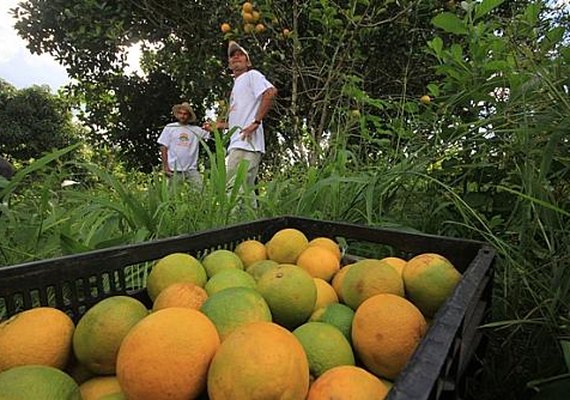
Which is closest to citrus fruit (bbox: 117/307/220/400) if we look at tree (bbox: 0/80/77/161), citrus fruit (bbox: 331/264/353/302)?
citrus fruit (bbox: 331/264/353/302)

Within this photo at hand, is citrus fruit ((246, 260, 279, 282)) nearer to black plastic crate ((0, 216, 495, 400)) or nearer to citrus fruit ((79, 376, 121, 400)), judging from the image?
black plastic crate ((0, 216, 495, 400))

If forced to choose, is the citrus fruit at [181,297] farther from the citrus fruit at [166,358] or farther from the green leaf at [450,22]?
the green leaf at [450,22]

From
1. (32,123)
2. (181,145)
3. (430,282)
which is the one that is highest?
(32,123)

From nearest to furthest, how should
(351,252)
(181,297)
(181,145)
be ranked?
1. (181,297)
2. (351,252)
3. (181,145)

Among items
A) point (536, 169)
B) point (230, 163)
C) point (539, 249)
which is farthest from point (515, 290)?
point (230, 163)

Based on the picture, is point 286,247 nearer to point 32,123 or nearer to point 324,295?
point 324,295

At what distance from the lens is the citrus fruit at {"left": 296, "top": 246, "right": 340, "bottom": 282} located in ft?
2.91

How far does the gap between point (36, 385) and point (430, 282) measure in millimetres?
582

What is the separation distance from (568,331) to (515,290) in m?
0.17

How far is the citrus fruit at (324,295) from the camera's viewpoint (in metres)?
0.78

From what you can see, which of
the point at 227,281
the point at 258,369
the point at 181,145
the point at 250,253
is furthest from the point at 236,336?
the point at 181,145

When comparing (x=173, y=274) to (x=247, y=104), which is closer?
(x=173, y=274)

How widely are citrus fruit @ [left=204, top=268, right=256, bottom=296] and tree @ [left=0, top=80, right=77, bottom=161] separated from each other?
9311mm

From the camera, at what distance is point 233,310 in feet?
1.93
